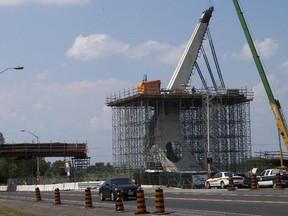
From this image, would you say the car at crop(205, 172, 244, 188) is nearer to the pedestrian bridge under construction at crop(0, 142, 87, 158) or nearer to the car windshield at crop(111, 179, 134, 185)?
the car windshield at crop(111, 179, 134, 185)

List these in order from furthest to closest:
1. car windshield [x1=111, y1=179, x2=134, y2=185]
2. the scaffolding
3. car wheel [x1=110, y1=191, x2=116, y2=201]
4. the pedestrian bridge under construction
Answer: the pedestrian bridge under construction, the scaffolding, car windshield [x1=111, y1=179, x2=134, y2=185], car wheel [x1=110, y1=191, x2=116, y2=201]

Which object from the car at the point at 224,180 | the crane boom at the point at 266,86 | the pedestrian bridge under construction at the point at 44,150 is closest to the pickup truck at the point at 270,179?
the car at the point at 224,180

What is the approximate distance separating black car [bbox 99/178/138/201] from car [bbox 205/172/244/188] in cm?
1431

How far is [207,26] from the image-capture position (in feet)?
307

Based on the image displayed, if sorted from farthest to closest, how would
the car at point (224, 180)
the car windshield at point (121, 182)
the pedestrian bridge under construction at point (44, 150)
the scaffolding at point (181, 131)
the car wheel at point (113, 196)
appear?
the pedestrian bridge under construction at point (44, 150) < the scaffolding at point (181, 131) < the car at point (224, 180) < the car windshield at point (121, 182) < the car wheel at point (113, 196)

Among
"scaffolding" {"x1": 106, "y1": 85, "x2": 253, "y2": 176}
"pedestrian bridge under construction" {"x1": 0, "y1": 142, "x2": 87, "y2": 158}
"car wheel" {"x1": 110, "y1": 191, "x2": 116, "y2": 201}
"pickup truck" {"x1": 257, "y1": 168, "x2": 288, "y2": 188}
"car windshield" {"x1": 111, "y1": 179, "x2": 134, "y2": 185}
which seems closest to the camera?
"car wheel" {"x1": 110, "y1": 191, "x2": 116, "y2": 201}

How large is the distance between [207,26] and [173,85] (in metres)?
10.8

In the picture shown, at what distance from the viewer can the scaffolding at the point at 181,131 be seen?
3364 inches

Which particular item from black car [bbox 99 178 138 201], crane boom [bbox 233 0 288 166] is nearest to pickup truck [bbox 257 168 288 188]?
black car [bbox 99 178 138 201]

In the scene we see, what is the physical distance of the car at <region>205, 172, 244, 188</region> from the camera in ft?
170

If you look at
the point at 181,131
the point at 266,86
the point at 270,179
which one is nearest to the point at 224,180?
the point at 270,179

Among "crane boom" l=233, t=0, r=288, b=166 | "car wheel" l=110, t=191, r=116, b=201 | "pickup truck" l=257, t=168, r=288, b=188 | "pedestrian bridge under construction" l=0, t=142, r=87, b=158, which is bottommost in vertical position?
"car wheel" l=110, t=191, r=116, b=201

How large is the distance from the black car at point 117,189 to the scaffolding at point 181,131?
43.7 metres

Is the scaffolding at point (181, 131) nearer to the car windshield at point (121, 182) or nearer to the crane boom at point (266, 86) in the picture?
the crane boom at point (266, 86)
